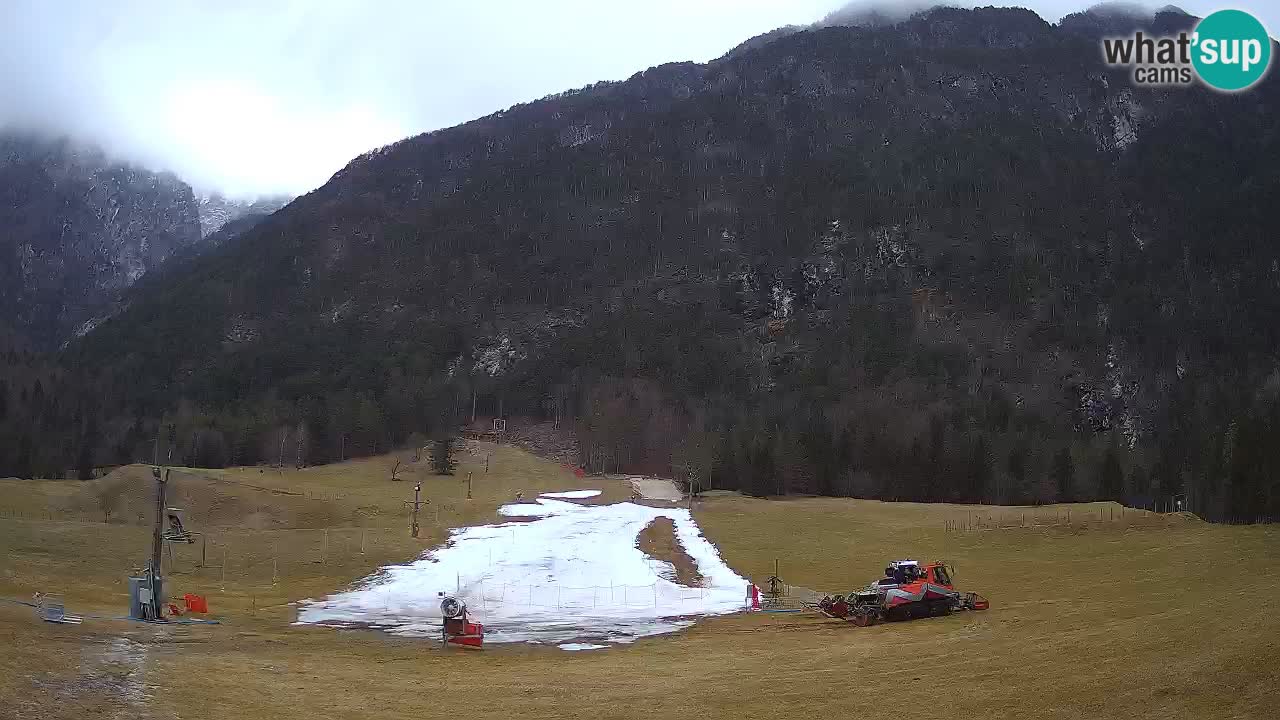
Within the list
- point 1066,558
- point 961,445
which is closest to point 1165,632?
point 1066,558

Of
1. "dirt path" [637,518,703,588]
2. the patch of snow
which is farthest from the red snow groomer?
the patch of snow

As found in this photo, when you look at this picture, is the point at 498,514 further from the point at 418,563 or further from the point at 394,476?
the point at 394,476

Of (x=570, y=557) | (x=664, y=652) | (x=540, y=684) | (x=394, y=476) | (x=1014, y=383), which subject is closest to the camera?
(x=540, y=684)

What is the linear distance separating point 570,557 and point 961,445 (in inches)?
2860

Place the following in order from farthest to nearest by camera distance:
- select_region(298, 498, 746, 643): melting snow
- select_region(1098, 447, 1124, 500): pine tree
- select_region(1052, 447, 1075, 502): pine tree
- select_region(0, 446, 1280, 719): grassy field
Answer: select_region(1052, 447, 1075, 502): pine tree < select_region(1098, 447, 1124, 500): pine tree < select_region(298, 498, 746, 643): melting snow < select_region(0, 446, 1280, 719): grassy field

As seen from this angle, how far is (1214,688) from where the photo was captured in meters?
13.1

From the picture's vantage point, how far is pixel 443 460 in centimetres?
10444

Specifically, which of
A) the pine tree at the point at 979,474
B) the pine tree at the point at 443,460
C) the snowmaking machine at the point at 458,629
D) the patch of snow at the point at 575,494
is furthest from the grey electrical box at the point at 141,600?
the pine tree at the point at 979,474

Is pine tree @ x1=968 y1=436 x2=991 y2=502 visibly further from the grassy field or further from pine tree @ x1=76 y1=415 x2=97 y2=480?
pine tree @ x1=76 y1=415 x2=97 y2=480

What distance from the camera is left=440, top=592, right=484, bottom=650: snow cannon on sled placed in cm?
2425

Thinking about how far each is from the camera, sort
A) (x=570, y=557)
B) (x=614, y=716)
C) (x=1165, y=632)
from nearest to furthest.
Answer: (x=614, y=716) < (x=1165, y=632) < (x=570, y=557)

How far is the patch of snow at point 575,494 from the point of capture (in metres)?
86.8

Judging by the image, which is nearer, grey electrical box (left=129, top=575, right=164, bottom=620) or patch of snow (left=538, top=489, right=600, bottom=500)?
grey electrical box (left=129, top=575, right=164, bottom=620)

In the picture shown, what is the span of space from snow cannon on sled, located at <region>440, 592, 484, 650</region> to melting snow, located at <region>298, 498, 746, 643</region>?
1528mm
